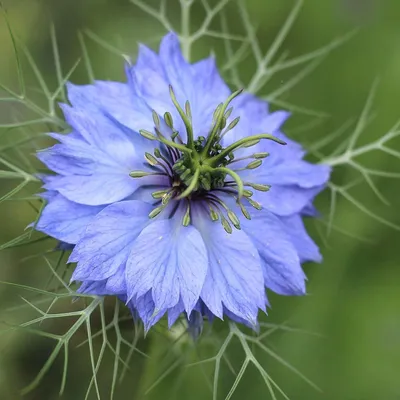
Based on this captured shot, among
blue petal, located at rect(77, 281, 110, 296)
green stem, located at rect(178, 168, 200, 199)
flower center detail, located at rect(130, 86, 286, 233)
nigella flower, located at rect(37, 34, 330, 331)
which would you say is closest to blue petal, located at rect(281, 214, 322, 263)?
nigella flower, located at rect(37, 34, 330, 331)

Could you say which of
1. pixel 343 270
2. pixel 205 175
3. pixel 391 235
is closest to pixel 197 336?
pixel 205 175

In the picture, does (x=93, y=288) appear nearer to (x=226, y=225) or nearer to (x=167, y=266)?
(x=167, y=266)

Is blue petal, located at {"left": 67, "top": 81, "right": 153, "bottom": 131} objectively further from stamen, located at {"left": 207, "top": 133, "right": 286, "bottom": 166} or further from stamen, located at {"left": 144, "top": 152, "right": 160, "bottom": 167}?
stamen, located at {"left": 207, "top": 133, "right": 286, "bottom": 166}

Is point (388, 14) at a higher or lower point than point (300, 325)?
higher

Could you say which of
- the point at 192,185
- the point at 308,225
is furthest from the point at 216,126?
the point at 308,225

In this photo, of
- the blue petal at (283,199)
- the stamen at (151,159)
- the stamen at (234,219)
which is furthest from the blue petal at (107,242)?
the blue petal at (283,199)

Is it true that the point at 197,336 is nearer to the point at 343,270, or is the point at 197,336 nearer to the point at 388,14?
the point at 343,270
